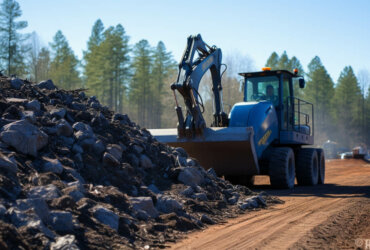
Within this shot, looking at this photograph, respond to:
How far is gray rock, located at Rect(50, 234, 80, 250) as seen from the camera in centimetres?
514

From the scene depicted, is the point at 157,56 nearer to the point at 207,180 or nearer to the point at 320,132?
the point at 320,132

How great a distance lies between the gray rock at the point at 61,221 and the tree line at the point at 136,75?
116ft

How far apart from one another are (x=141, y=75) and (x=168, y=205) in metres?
50.2

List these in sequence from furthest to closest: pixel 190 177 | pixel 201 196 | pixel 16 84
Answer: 1. pixel 16 84
2. pixel 190 177
3. pixel 201 196

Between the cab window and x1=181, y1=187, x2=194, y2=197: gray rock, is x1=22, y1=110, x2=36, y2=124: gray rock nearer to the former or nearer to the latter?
x1=181, y1=187, x2=194, y2=197: gray rock

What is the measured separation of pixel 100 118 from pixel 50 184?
3368mm

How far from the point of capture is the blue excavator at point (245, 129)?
40.8 ft

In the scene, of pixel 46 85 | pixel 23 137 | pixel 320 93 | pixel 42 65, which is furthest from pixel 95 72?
pixel 23 137

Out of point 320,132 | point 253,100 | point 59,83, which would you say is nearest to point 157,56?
point 59,83

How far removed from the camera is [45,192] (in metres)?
6.24

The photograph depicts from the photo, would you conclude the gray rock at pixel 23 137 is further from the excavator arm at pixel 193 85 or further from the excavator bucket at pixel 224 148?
the excavator bucket at pixel 224 148

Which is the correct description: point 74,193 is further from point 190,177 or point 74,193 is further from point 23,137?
point 190,177

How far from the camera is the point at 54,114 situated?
878 centimetres

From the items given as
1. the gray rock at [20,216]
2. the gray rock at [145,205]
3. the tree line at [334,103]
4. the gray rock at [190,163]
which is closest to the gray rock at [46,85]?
the gray rock at [190,163]
